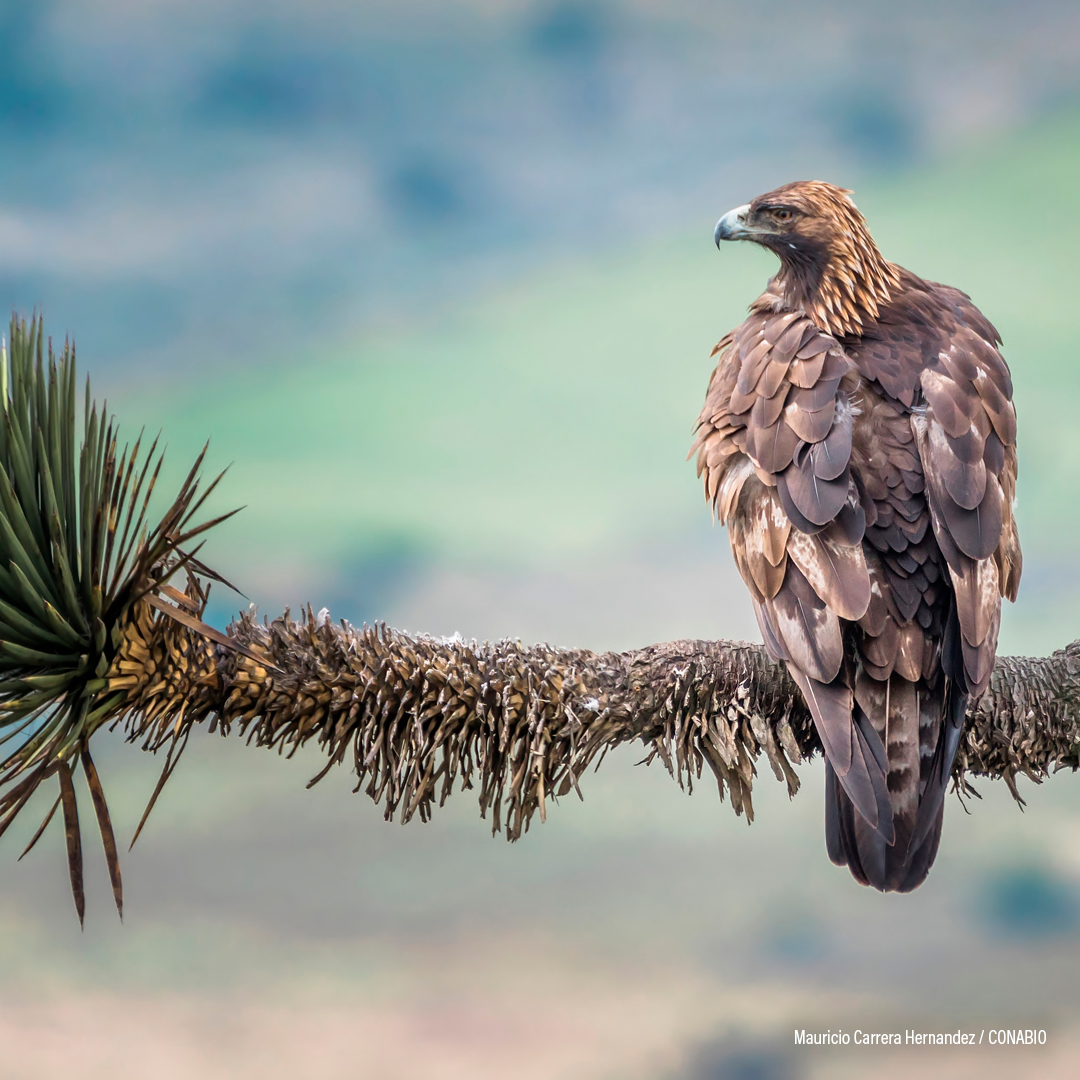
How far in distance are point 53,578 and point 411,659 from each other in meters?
1.10

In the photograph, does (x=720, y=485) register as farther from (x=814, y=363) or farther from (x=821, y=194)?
(x=821, y=194)

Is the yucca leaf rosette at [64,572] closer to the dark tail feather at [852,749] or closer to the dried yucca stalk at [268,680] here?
the dried yucca stalk at [268,680]

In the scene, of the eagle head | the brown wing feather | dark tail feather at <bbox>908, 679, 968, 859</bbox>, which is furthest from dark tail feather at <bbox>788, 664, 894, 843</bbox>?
the eagle head

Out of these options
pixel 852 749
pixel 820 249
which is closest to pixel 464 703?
pixel 852 749

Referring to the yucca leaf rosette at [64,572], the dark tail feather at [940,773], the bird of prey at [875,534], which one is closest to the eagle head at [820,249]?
the bird of prey at [875,534]

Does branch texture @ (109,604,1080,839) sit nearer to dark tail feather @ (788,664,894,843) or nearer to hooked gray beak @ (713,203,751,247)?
dark tail feather @ (788,664,894,843)

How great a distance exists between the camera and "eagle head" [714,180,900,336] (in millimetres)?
4156

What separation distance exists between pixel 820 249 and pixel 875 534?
150cm

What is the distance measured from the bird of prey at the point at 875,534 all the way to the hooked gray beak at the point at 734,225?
720 mm

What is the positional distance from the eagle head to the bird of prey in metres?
0.15

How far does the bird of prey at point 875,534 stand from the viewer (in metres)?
3.21

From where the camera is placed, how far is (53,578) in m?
3.12

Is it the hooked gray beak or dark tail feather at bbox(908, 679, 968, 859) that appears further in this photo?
the hooked gray beak

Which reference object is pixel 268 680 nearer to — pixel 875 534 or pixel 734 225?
pixel 875 534
